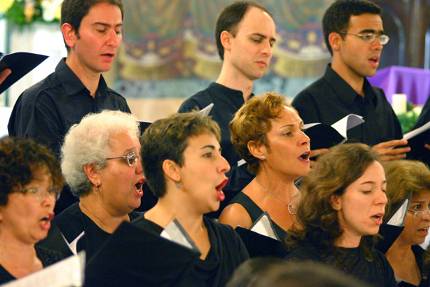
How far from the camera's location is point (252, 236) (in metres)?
3.15

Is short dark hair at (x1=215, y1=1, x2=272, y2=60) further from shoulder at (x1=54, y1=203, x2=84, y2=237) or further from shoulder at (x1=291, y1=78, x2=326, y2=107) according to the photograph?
shoulder at (x1=54, y1=203, x2=84, y2=237)

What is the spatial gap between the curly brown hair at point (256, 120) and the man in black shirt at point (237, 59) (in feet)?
1.38

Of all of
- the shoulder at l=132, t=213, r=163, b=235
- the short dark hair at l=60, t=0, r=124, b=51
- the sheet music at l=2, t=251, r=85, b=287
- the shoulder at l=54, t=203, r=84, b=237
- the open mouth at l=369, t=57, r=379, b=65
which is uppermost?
the short dark hair at l=60, t=0, r=124, b=51

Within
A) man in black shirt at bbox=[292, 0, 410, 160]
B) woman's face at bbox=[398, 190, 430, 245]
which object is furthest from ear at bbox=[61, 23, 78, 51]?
woman's face at bbox=[398, 190, 430, 245]

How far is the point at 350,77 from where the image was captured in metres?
4.54

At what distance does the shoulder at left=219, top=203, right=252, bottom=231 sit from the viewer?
3.38m

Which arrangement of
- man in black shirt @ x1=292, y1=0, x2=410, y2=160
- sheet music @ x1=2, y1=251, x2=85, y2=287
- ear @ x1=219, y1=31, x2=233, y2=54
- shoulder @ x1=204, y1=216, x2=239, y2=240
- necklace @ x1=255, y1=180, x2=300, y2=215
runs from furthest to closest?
ear @ x1=219, y1=31, x2=233, y2=54 < man in black shirt @ x1=292, y1=0, x2=410, y2=160 < necklace @ x1=255, y1=180, x2=300, y2=215 < shoulder @ x1=204, y1=216, x2=239, y2=240 < sheet music @ x1=2, y1=251, x2=85, y2=287

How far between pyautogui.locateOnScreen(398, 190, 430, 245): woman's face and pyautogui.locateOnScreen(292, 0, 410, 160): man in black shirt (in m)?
0.51

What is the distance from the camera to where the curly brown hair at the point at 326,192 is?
3309 mm

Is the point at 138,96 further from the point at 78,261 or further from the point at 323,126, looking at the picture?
the point at 78,261

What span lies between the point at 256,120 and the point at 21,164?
1190mm

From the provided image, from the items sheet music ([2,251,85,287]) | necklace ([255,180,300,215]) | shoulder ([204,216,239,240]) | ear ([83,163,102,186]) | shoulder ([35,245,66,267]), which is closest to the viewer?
sheet music ([2,251,85,287])

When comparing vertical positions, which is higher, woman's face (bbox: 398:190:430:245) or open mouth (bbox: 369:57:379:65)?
open mouth (bbox: 369:57:379:65)

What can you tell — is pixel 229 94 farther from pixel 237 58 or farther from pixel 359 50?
pixel 359 50
